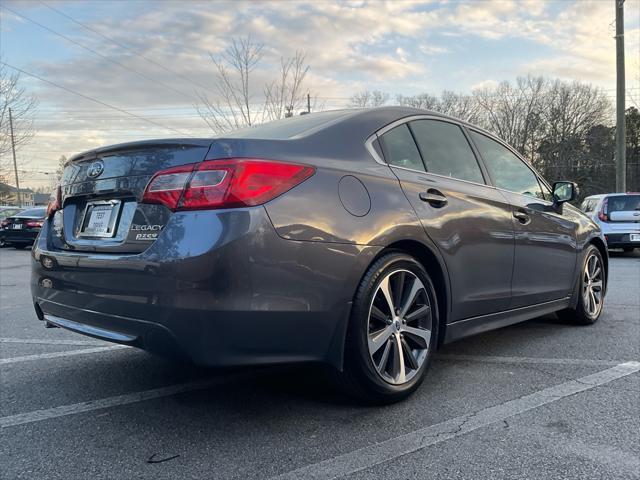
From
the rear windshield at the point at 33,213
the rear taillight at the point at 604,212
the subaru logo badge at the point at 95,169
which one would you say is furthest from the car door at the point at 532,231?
the rear windshield at the point at 33,213

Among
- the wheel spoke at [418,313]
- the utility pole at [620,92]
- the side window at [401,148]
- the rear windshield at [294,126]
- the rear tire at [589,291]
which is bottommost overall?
the rear tire at [589,291]

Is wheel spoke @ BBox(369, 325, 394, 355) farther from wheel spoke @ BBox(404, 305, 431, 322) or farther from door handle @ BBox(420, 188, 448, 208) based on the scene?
door handle @ BBox(420, 188, 448, 208)

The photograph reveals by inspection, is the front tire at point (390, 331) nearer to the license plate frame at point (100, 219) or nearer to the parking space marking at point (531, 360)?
the parking space marking at point (531, 360)

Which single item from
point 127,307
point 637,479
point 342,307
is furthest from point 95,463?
point 637,479

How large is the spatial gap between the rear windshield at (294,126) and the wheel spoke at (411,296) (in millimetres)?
1004

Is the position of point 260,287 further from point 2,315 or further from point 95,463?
point 2,315

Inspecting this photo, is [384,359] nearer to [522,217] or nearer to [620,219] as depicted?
[522,217]

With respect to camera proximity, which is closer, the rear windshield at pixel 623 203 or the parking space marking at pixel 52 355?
the parking space marking at pixel 52 355

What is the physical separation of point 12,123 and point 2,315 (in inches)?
1140

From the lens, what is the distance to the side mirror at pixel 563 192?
178 inches

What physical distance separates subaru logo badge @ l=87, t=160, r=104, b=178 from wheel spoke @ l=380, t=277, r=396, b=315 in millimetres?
1557

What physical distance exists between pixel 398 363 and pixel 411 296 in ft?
1.22

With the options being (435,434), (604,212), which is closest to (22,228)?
(604,212)

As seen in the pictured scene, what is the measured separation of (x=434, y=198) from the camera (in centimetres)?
317
